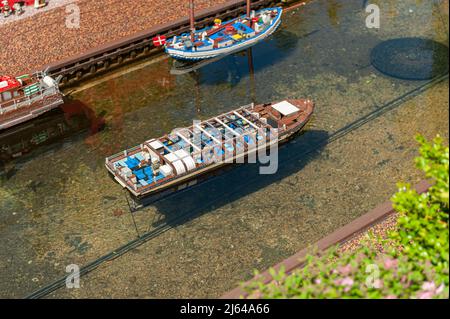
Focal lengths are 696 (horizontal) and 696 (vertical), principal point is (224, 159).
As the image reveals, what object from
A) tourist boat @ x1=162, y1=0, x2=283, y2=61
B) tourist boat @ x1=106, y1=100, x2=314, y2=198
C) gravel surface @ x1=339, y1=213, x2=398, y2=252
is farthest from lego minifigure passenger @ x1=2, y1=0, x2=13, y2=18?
gravel surface @ x1=339, y1=213, x2=398, y2=252

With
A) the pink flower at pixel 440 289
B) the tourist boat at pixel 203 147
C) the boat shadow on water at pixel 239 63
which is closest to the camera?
the pink flower at pixel 440 289

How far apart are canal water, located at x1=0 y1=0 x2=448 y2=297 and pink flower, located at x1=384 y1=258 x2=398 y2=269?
9.85 m

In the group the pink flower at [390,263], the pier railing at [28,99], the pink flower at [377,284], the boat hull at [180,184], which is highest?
the pink flower at [377,284]

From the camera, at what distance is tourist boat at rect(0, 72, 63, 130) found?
1564 inches

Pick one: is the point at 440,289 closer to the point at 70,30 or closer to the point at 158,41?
the point at 158,41

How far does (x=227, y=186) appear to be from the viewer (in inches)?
1415

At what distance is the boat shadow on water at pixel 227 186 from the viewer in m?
34.5

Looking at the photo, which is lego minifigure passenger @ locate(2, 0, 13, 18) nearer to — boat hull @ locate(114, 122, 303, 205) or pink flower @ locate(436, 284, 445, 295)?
boat hull @ locate(114, 122, 303, 205)

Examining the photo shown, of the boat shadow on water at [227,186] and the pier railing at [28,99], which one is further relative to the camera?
the pier railing at [28,99]

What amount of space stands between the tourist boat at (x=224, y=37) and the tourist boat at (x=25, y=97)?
308 inches

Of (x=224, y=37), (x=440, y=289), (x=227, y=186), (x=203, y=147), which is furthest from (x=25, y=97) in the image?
(x=440, y=289)

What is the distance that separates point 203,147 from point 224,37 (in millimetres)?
12288

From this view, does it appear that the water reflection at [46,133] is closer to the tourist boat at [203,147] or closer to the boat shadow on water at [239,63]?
the tourist boat at [203,147]

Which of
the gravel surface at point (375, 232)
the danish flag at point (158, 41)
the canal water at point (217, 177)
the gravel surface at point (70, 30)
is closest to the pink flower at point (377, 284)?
the gravel surface at point (375, 232)
